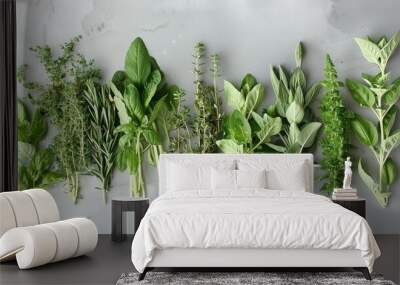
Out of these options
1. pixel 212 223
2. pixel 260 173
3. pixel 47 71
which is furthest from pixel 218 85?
pixel 212 223

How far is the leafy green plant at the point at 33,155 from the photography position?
8.09 meters

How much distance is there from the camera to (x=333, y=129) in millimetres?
7766

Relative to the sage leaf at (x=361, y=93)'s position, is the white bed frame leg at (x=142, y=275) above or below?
below

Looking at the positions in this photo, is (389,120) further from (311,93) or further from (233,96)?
(233,96)

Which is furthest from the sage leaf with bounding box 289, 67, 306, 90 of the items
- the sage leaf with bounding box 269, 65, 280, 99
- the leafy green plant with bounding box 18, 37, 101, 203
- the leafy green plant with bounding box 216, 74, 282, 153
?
the leafy green plant with bounding box 18, 37, 101, 203

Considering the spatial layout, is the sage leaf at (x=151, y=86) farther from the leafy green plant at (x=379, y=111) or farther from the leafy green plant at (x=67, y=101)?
the leafy green plant at (x=379, y=111)

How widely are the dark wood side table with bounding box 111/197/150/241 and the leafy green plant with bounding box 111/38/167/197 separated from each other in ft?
1.87

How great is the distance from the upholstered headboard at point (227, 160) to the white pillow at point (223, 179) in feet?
1.13

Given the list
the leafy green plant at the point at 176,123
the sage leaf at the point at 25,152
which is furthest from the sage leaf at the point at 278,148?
the sage leaf at the point at 25,152

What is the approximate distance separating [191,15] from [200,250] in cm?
350

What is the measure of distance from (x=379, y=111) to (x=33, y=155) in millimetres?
4029

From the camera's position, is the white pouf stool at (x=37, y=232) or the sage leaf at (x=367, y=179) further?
the sage leaf at (x=367, y=179)

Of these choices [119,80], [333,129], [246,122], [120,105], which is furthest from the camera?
[119,80]

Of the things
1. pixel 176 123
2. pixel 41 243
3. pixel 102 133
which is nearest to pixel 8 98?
pixel 102 133
